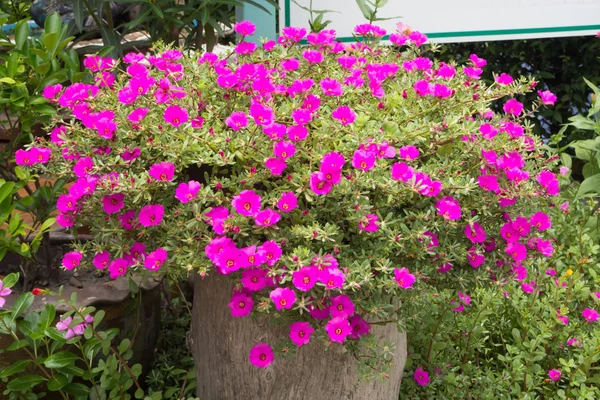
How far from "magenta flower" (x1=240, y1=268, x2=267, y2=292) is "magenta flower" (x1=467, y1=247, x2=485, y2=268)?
21.6 inches

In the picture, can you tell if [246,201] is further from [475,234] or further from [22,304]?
[22,304]

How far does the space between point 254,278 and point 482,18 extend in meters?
2.12

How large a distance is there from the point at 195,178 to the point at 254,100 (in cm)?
29

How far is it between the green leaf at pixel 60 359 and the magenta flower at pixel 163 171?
0.70m

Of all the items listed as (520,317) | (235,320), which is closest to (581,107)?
(520,317)

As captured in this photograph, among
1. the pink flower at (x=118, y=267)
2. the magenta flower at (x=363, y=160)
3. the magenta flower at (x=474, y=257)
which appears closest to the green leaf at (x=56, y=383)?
the pink flower at (x=118, y=267)

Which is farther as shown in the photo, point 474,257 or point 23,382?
point 23,382

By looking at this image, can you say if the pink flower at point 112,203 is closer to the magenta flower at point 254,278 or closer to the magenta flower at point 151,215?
the magenta flower at point 151,215

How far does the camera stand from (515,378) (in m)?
2.30

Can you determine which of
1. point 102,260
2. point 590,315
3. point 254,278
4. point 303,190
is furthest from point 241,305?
point 590,315

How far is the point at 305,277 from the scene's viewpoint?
1.52 m

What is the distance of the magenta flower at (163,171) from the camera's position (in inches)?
64.4

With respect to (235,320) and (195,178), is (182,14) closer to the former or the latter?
(195,178)

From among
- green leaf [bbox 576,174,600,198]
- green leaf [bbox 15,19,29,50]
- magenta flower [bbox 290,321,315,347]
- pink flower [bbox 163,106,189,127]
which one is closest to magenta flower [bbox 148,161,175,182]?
pink flower [bbox 163,106,189,127]
